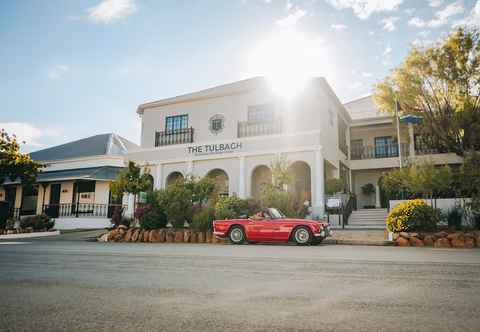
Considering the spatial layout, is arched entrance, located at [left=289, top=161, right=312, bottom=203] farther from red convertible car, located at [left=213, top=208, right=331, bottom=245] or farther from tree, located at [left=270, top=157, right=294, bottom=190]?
red convertible car, located at [left=213, top=208, right=331, bottom=245]

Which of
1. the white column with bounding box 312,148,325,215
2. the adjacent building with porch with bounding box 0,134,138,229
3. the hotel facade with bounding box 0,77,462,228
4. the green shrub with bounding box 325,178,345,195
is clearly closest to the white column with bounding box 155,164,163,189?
the hotel facade with bounding box 0,77,462,228

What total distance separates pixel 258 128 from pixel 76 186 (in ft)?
48.9

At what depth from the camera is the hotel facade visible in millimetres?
19578

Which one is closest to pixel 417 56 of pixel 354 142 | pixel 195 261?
pixel 354 142

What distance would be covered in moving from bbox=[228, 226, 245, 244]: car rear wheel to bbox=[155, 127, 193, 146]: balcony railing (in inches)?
423

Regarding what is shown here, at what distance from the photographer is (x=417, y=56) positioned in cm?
1770

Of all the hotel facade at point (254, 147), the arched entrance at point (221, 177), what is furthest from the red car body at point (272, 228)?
the arched entrance at point (221, 177)

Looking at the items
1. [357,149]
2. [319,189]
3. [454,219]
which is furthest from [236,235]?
[357,149]

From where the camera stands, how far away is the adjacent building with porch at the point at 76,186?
81.3ft

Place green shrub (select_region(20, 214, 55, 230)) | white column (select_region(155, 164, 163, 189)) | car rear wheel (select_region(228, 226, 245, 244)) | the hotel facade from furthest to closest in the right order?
green shrub (select_region(20, 214, 55, 230)), white column (select_region(155, 164, 163, 189)), the hotel facade, car rear wheel (select_region(228, 226, 245, 244))

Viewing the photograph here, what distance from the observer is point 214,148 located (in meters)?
21.1

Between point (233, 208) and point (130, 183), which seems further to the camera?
point (130, 183)

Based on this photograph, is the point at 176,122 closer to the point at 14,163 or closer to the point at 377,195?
the point at 14,163

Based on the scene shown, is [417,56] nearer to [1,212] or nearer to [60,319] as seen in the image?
[60,319]
